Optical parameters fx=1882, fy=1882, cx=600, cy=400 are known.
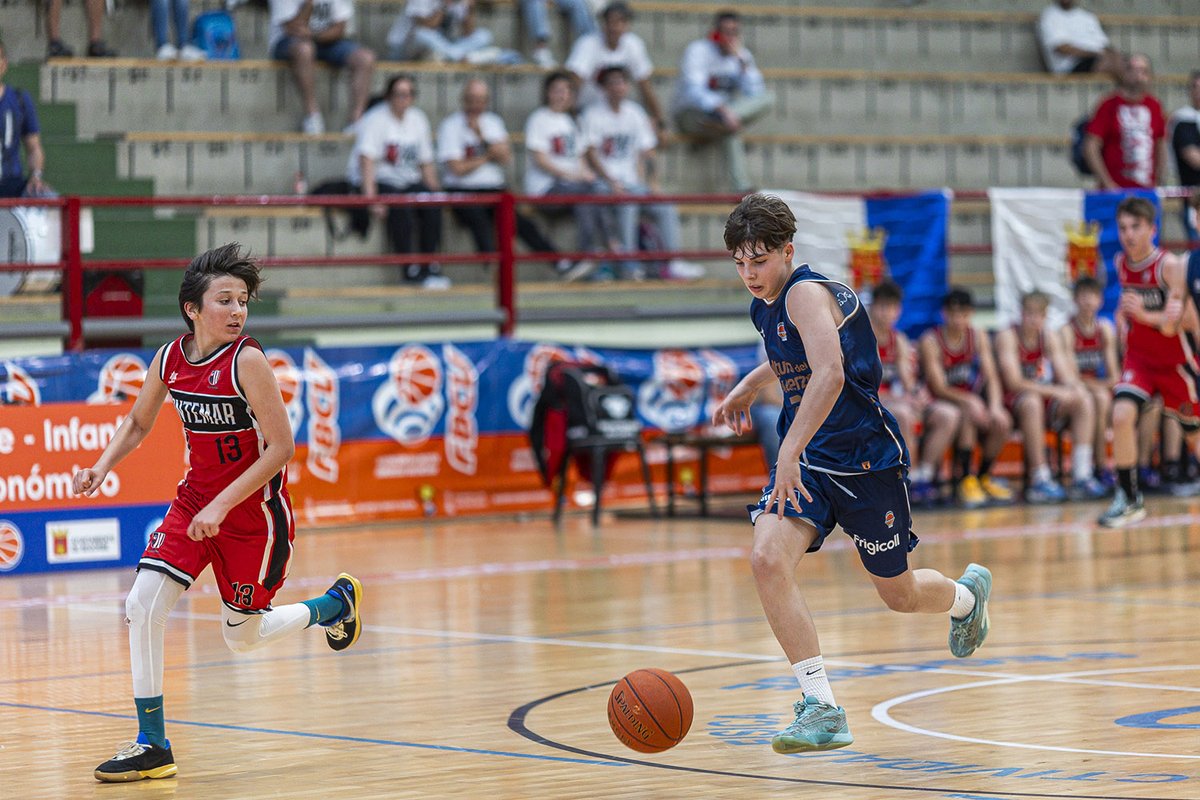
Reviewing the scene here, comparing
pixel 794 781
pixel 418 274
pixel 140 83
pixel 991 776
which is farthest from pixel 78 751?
pixel 140 83

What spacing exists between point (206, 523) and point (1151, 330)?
28.2 feet

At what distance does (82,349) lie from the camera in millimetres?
13516

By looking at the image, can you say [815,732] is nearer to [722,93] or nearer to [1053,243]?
[1053,243]

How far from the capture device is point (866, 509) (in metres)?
6.21

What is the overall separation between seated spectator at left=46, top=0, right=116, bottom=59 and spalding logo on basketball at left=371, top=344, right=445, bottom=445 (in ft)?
13.8

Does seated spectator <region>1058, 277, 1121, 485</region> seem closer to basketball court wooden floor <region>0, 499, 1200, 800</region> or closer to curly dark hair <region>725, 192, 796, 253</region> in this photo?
basketball court wooden floor <region>0, 499, 1200, 800</region>

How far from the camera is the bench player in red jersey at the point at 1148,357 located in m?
12.7

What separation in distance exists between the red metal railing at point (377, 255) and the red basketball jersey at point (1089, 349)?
1.32m


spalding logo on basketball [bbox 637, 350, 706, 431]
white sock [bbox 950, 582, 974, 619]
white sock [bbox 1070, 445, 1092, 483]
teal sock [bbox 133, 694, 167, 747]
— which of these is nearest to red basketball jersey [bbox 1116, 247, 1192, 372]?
white sock [bbox 1070, 445, 1092, 483]

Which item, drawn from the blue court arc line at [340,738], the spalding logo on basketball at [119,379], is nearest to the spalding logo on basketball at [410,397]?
the spalding logo on basketball at [119,379]

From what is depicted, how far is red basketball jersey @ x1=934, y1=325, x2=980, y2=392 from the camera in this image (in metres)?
15.7

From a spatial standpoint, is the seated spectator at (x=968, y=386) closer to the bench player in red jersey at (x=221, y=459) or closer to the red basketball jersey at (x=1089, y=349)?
the red basketball jersey at (x=1089, y=349)

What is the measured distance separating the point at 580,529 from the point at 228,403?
827 cm

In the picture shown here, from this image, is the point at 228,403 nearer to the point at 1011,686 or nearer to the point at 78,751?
the point at 78,751
